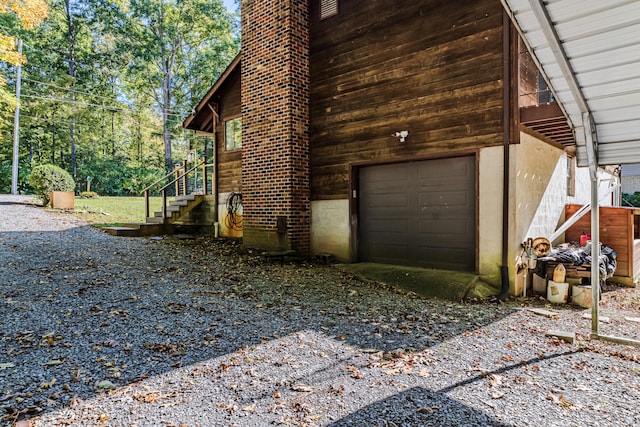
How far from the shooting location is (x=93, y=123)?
1036 inches

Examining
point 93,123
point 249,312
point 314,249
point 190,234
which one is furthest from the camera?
point 93,123

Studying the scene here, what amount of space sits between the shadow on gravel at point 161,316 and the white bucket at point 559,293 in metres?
1.16

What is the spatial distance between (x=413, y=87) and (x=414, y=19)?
128 cm

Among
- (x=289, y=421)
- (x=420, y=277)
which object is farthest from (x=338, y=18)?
(x=289, y=421)

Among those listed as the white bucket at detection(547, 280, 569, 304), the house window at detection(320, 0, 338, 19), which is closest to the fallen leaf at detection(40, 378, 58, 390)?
the white bucket at detection(547, 280, 569, 304)

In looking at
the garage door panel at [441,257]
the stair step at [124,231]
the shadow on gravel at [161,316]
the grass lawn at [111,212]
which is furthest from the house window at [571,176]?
the grass lawn at [111,212]

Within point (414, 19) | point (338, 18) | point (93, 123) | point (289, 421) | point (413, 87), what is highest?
point (93, 123)

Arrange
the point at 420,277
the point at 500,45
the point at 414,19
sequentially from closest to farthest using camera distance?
1. the point at 500,45
2. the point at 420,277
3. the point at 414,19

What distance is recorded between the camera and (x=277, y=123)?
28.3 ft

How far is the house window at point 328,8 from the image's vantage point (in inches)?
328

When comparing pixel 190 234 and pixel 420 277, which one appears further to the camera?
pixel 190 234

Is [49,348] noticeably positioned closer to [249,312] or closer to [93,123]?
[249,312]

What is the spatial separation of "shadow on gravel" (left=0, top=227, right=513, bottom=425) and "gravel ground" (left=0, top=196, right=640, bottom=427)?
20 millimetres

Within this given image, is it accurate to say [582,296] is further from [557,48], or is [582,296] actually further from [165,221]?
[165,221]
